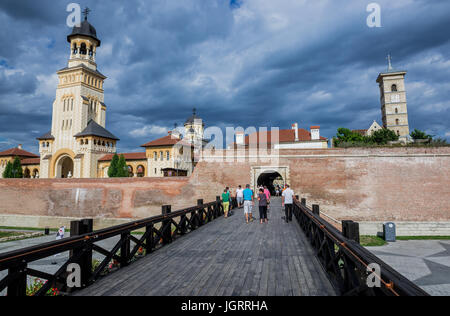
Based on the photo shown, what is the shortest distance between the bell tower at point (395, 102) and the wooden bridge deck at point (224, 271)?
177ft

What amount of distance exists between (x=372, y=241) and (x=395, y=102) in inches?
1667

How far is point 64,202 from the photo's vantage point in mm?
27016

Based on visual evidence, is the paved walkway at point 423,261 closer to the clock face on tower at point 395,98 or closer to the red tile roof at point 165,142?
the red tile roof at point 165,142

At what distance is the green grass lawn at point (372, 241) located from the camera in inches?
753

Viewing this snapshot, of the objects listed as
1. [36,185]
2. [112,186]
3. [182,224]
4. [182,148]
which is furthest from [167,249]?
[182,148]

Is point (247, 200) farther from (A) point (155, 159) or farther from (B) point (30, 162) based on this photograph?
(B) point (30, 162)

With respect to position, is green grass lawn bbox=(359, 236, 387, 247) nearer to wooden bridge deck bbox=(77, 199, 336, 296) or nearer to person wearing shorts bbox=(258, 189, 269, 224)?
person wearing shorts bbox=(258, 189, 269, 224)

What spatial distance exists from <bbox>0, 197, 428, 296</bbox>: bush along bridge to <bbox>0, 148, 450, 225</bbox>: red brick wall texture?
17342 millimetres

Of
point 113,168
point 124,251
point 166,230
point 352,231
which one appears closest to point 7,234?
point 113,168

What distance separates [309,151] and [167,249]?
1954cm

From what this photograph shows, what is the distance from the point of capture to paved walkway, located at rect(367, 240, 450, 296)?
11726 millimetres

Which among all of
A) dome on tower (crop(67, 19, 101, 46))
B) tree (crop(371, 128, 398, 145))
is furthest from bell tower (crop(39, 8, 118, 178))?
tree (crop(371, 128, 398, 145))

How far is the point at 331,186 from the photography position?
75.8 feet

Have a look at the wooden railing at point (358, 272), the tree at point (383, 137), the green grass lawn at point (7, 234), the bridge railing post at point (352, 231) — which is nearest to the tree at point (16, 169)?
the green grass lawn at point (7, 234)
